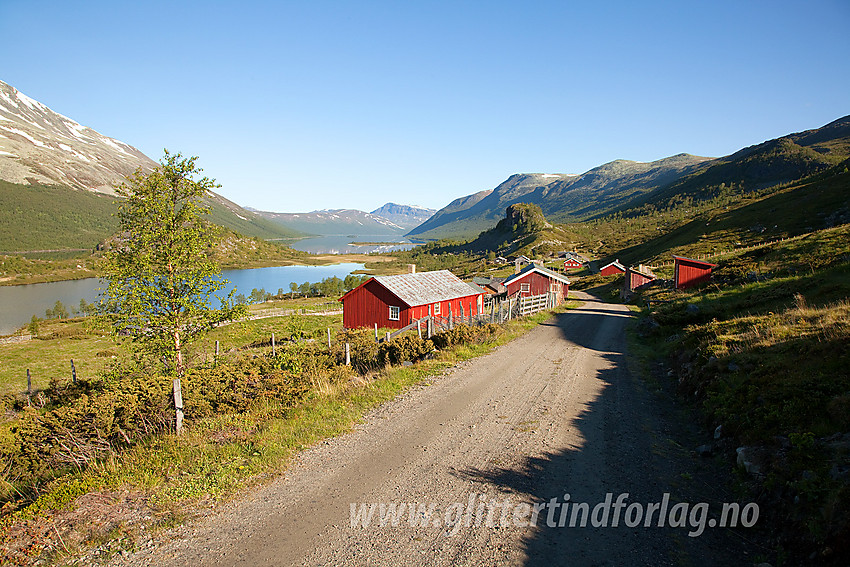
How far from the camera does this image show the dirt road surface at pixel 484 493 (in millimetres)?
5688

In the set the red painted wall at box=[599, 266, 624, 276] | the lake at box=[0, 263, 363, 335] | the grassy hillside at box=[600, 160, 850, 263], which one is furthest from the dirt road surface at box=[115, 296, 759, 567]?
the red painted wall at box=[599, 266, 624, 276]

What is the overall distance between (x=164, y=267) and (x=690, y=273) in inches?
1567

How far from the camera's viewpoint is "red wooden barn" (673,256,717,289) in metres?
36.4

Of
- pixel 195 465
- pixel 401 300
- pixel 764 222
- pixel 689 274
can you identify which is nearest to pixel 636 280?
pixel 689 274

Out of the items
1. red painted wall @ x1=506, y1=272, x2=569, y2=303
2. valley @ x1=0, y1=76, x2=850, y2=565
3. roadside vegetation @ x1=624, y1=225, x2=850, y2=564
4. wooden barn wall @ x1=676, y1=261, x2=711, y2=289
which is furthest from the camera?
red painted wall @ x1=506, y1=272, x2=569, y2=303

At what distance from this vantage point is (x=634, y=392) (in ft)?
42.8

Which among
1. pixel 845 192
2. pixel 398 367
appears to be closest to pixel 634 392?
pixel 398 367

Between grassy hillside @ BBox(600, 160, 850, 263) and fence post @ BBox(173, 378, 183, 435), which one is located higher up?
grassy hillside @ BBox(600, 160, 850, 263)

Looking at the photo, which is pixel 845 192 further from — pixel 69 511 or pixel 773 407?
pixel 69 511

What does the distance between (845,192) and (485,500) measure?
8533cm

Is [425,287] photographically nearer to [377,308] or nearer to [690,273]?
[377,308]

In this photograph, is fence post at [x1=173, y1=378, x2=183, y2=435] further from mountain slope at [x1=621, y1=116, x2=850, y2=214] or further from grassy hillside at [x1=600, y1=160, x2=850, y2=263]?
mountain slope at [x1=621, y1=116, x2=850, y2=214]

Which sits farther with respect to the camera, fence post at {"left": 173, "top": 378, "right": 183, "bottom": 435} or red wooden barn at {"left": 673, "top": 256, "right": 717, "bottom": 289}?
red wooden barn at {"left": 673, "top": 256, "right": 717, "bottom": 289}

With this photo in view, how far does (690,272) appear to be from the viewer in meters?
37.1
